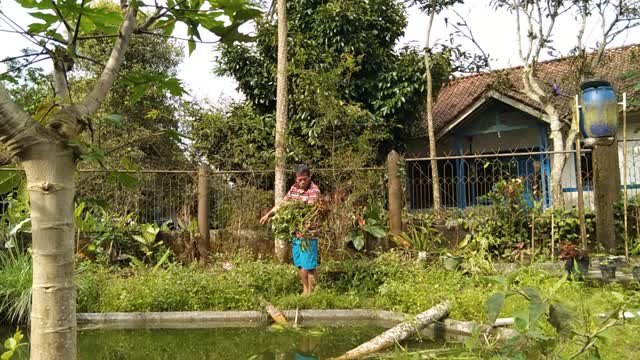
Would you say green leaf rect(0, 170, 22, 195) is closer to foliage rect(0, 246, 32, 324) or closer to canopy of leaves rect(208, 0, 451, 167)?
foliage rect(0, 246, 32, 324)

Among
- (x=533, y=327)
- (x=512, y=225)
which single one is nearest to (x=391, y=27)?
(x=512, y=225)

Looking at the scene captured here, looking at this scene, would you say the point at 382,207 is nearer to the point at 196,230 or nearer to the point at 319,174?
the point at 319,174

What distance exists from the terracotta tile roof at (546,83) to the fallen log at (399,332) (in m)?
7.28

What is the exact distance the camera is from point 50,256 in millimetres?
1143

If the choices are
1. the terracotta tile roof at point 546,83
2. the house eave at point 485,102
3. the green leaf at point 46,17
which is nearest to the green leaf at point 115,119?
the green leaf at point 46,17

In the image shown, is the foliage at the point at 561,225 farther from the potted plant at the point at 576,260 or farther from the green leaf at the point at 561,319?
the green leaf at the point at 561,319

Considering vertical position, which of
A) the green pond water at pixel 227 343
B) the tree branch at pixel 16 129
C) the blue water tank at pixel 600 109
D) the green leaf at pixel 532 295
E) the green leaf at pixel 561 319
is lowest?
the green pond water at pixel 227 343

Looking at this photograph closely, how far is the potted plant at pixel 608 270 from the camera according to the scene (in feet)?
20.8

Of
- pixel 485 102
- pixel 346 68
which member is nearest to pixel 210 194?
pixel 346 68

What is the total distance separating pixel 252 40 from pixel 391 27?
11.3 meters

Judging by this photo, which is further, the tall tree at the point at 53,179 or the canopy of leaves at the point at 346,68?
the canopy of leaves at the point at 346,68

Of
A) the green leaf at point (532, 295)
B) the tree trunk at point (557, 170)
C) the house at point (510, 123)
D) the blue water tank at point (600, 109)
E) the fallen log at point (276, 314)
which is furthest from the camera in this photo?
the house at point (510, 123)

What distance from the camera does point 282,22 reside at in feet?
29.7

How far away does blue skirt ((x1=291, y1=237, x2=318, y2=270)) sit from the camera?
253 inches
